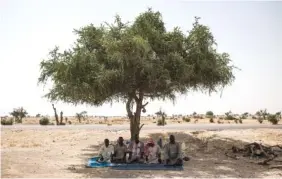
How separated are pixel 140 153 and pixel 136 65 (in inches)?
225

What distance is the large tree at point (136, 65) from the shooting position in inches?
909

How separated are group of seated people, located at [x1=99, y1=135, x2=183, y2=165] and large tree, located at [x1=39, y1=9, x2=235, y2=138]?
4423 mm

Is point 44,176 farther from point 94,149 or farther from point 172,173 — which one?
point 94,149

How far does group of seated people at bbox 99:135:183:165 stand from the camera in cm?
1942

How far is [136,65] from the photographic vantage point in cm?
2347

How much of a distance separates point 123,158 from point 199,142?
398 inches

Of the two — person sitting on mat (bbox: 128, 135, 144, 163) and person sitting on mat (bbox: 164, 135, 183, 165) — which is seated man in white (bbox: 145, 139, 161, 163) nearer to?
person sitting on mat (bbox: 128, 135, 144, 163)

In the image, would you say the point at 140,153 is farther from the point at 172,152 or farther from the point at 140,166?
the point at 172,152

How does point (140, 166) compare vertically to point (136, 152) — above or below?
below

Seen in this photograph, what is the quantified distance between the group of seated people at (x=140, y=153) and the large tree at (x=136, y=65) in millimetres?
4423

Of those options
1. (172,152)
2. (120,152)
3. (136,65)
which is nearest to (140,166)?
(120,152)

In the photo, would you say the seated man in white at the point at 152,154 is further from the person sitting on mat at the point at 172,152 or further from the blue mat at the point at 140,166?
the blue mat at the point at 140,166

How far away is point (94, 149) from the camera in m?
27.3

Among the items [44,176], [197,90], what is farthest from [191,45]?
[44,176]
